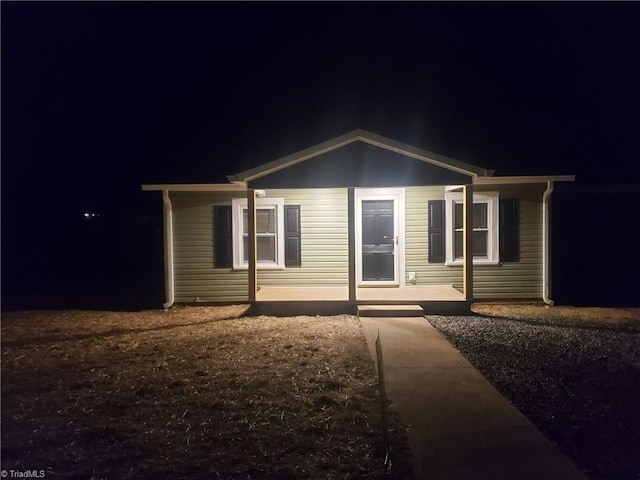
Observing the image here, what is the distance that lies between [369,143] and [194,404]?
19.9ft

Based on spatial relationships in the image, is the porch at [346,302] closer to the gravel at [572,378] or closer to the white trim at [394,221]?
the gravel at [572,378]

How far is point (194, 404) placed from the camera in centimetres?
471

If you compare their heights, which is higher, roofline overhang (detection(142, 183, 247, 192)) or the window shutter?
roofline overhang (detection(142, 183, 247, 192))

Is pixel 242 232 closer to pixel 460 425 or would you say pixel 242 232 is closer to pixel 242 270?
pixel 242 270

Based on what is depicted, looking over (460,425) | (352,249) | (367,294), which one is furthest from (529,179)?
(460,425)

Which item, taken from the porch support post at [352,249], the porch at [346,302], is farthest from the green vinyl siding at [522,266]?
the porch support post at [352,249]

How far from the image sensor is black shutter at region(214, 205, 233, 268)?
10.8m

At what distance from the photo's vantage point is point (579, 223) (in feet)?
34.3

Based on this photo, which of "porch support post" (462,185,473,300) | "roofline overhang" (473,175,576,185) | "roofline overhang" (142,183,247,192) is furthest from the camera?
"roofline overhang" (142,183,247,192)

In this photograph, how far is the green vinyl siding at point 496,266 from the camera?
10.4 meters

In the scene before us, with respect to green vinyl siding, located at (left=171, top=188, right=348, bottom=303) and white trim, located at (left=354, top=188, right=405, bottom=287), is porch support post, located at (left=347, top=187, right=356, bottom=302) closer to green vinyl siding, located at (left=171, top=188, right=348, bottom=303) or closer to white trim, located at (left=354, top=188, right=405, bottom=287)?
white trim, located at (left=354, top=188, right=405, bottom=287)

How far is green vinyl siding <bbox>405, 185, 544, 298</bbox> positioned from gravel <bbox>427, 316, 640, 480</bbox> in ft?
6.60

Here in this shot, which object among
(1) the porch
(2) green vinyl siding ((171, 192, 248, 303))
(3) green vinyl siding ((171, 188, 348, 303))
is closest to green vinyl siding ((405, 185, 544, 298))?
(1) the porch

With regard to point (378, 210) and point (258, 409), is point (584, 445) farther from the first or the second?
point (378, 210)
